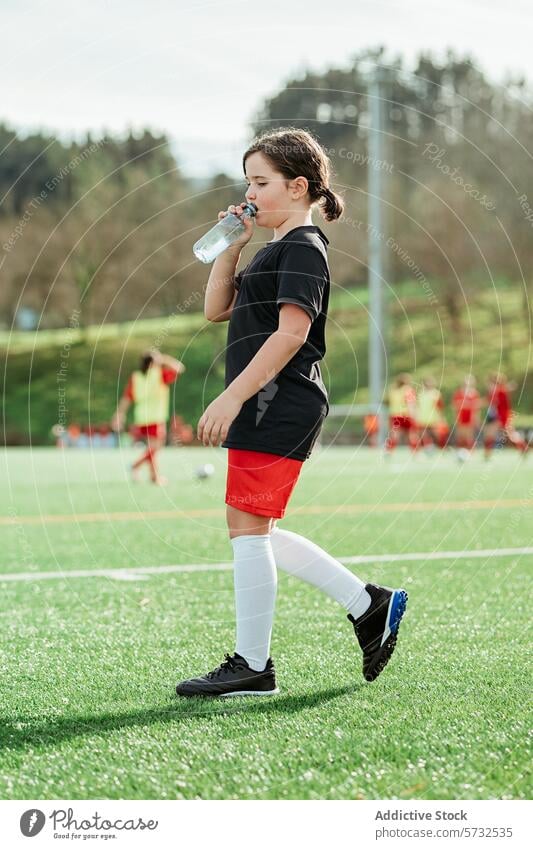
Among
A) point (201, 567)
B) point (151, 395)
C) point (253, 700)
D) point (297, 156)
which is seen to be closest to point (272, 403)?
point (297, 156)

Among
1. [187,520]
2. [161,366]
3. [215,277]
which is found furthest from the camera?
[161,366]

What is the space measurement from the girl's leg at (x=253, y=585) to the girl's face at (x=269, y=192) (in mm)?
1044

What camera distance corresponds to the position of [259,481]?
3730 mm

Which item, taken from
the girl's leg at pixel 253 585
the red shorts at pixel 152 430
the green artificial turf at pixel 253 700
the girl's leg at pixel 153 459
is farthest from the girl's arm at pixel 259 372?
the red shorts at pixel 152 430

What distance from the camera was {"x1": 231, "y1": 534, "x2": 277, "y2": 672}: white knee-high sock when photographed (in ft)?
12.6

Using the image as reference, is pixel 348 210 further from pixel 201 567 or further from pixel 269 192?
pixel 269 192

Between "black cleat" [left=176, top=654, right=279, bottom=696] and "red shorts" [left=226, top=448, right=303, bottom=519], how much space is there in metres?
0.55

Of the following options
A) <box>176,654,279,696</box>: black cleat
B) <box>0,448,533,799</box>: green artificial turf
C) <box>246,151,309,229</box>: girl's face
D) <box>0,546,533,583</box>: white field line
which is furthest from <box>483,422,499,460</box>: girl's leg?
<box>176,654,279,696</box>: black cleat

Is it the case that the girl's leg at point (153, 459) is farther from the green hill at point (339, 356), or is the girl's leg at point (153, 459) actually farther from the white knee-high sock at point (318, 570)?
the green hill at point (339, 356)

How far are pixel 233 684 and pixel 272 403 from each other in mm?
970

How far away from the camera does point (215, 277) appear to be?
4.09m

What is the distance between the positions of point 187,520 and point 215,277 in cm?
622

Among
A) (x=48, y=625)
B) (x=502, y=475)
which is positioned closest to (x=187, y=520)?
(x=48, y=625)

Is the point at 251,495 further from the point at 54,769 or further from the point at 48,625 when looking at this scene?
the point at 48,625
